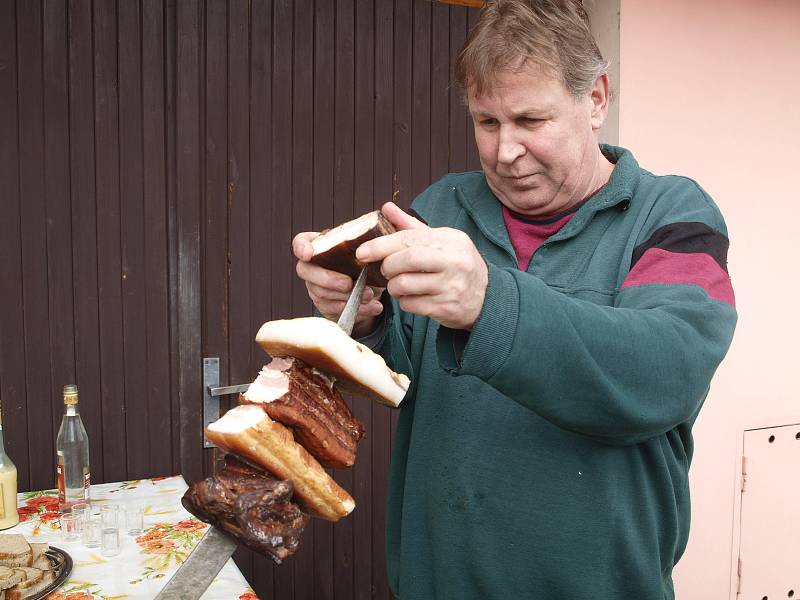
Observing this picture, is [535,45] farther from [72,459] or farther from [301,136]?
[72,459]

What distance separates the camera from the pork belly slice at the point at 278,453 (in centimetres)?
109

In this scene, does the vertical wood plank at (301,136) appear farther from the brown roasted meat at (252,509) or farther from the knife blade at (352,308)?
the brown roasted meat at (252,509)

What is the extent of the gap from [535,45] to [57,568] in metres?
1.80

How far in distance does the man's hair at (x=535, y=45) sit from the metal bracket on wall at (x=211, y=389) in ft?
5.56

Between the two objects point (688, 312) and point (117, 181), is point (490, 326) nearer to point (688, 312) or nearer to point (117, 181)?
point (688, 312)

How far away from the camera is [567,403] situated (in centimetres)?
121

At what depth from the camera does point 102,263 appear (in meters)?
2.74

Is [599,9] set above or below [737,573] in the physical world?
above

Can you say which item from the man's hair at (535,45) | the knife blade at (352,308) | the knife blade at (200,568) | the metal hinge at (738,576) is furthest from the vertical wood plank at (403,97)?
the metal hinge at (738,576)

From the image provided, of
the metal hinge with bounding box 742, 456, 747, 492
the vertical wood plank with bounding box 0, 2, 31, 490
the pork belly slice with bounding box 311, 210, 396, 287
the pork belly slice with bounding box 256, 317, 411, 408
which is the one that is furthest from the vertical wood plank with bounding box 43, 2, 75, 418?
the metal hinge with bounding box 742, 456, 747, 492

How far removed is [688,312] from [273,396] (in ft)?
2.53

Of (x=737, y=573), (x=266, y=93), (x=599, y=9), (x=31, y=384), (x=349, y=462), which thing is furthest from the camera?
(x=737, y=573)

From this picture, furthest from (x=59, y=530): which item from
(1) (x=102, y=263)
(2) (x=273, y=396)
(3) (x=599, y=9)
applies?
(3) (x=599, y=9)

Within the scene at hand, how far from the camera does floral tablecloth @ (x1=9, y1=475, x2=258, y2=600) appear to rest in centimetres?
178
